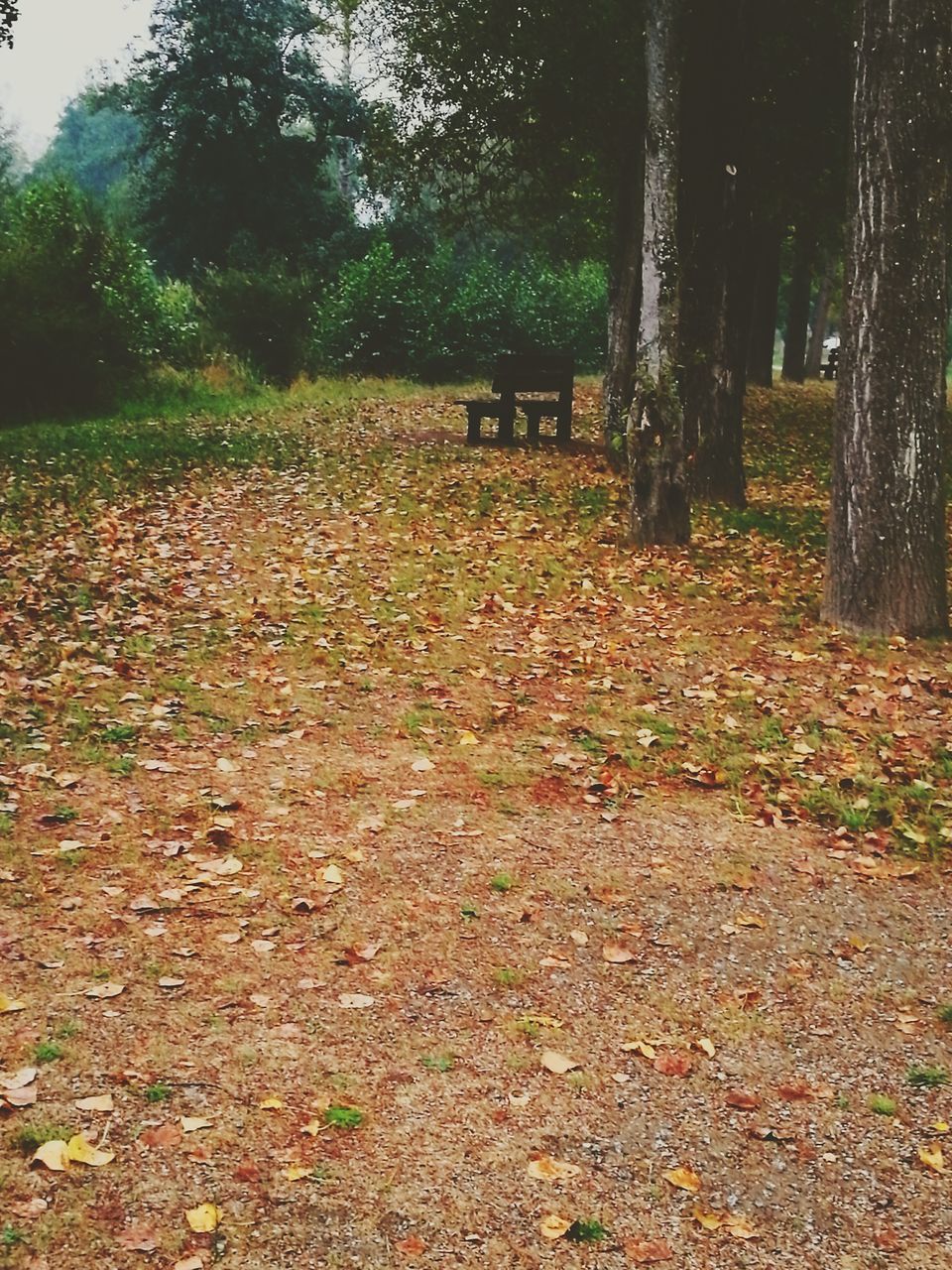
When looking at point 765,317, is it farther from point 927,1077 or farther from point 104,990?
point 104,990

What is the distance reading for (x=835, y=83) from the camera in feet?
50.1

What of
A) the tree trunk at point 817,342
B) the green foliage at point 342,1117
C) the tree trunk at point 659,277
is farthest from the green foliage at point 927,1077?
the tree trunk at point 817,342

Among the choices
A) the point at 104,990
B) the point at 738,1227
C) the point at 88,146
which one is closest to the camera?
the point at 738,1227

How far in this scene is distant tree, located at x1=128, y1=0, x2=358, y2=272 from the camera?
34500mm

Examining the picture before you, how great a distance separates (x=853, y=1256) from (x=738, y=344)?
11.4 m

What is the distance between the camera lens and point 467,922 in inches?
195

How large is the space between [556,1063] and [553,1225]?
2.57 feet

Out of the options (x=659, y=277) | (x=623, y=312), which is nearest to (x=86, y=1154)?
(x=659, y=277)

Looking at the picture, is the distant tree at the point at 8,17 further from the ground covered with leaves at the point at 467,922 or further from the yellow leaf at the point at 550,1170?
the yellow leaf at the point at 550,1170

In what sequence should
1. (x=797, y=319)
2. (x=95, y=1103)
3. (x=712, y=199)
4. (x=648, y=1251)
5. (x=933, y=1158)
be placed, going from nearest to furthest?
(x=648, y=1251)
(x=933, y=1158)
(x=95, y=1103)
(x=712, y=199)
(x=797, y=319)

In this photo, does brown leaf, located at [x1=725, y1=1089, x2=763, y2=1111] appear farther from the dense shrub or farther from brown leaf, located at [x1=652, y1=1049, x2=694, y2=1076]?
the dense shrub

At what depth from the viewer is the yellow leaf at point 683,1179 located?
3441 millimetres

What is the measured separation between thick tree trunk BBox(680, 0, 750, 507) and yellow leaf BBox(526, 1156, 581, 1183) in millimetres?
9007

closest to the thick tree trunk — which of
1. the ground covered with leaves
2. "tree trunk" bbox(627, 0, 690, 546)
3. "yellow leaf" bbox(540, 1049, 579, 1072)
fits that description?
"tree trunk" bbox(627, 0, 690, 546)
